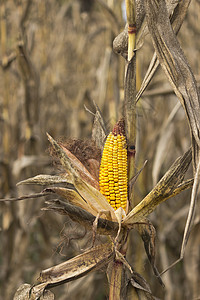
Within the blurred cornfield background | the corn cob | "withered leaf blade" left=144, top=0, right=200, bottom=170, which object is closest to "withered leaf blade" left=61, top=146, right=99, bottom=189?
Answer: the corn cob

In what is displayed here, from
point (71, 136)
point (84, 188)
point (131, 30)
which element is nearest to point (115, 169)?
point (84, 188)

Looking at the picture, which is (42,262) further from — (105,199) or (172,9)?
(172,9)

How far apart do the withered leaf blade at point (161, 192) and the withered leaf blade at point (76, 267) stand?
9 cm

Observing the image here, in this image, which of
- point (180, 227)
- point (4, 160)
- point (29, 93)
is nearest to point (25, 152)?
point (4, 160)

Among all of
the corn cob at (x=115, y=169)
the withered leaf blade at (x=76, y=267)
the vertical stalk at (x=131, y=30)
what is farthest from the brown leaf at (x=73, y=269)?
the vertical stalk at (x=131, y=30)

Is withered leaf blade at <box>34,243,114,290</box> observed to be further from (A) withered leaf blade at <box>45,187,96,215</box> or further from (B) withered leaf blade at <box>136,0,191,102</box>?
(B) withered leaf blade at <box>136,0,191,102</box>

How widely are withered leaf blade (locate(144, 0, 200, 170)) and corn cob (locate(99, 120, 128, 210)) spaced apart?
0.15 metres

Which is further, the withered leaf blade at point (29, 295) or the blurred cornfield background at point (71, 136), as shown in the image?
the blurred cornfield background at point (71, 136)

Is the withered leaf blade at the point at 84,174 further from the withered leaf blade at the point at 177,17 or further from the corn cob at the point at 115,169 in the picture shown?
the withered leaf blade at the point at 177,17

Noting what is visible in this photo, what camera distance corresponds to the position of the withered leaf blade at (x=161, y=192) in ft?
2.61

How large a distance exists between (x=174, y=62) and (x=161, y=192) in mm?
285

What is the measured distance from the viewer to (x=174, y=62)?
810 mm

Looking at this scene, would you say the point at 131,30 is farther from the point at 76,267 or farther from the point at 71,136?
the point at 71,136

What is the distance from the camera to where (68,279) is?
81 cm
